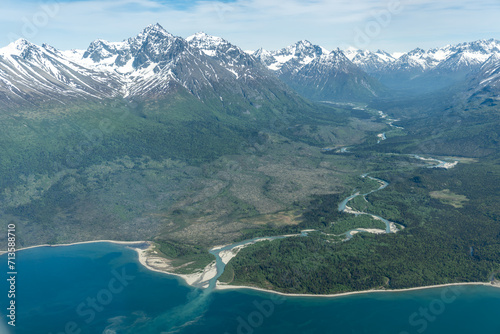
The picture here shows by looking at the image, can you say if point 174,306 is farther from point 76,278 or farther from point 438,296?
point 438,296

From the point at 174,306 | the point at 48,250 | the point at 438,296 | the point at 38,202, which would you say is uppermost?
the point at 38,202

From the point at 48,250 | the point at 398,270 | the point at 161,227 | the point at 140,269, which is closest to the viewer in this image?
the point at 398,270

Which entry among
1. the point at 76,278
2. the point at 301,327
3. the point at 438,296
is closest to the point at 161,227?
the point at 76,278

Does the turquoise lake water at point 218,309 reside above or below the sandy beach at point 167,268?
below

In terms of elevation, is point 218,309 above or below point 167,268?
below

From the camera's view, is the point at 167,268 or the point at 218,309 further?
the point at 167,268

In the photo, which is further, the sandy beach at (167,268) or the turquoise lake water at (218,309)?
the sandy beach at (167,268)

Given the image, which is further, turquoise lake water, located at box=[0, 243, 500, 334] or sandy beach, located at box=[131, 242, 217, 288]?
sandy beach, located at box=[131, 242, 217, 288]

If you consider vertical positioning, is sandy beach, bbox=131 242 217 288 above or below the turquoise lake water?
above
